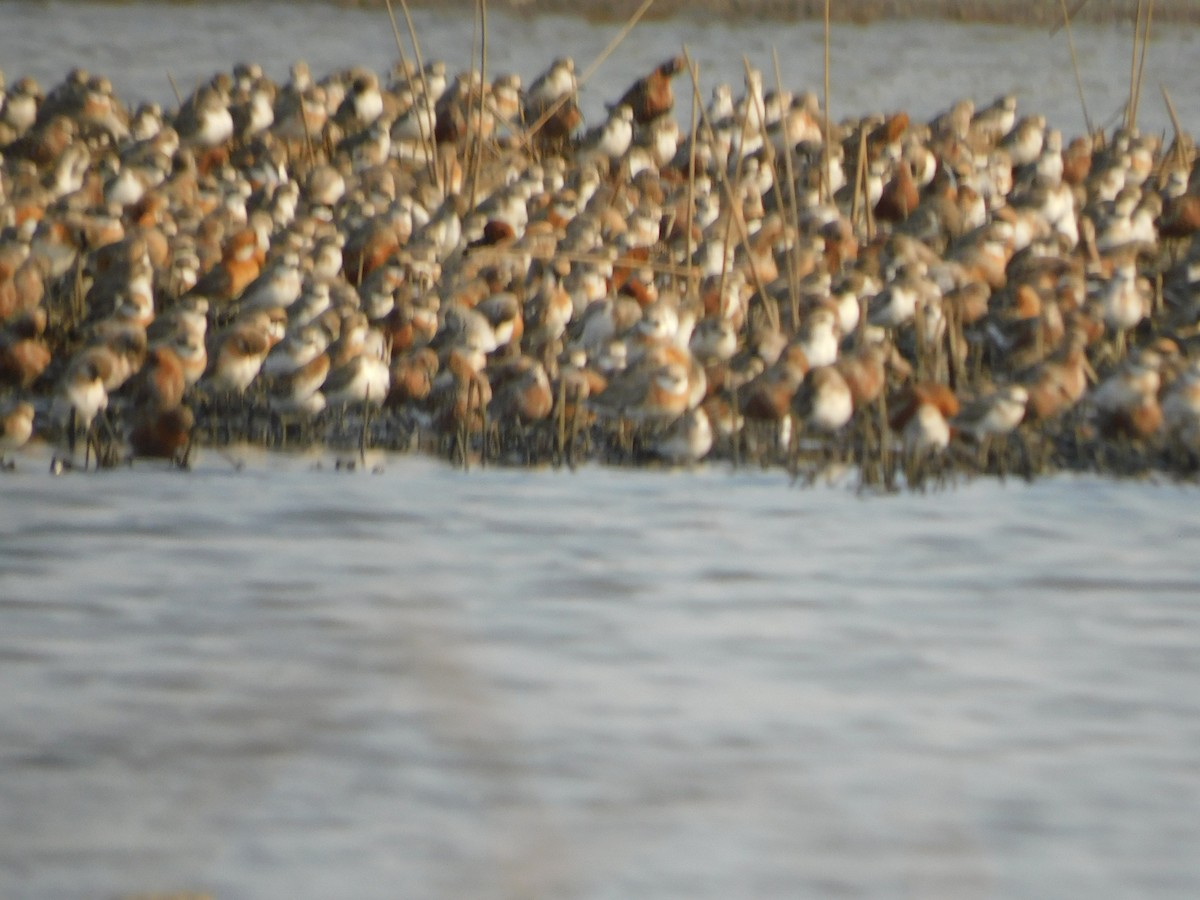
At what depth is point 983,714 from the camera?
3205 millimetres

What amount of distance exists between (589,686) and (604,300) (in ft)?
6.78

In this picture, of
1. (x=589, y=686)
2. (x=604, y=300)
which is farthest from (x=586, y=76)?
(x=589, y=686)

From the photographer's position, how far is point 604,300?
5.23 metres

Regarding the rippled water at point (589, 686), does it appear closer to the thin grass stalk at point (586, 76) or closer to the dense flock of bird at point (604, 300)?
the dense flock of bird at point (604, 300)

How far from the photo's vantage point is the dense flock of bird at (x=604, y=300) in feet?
15.5

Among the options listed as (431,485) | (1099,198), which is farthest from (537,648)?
(1099,198)

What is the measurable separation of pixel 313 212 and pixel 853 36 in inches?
400

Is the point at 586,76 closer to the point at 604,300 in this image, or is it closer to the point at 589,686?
the point at 604,300

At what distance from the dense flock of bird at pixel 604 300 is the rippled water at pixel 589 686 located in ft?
0.73

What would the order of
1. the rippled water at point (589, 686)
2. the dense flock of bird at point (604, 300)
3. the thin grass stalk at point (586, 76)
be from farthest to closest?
1. the thin grass stalk at point (586, 76)
2. the dense flock of bird at point (604, 300)
3. the rippled water at point (589, 686)

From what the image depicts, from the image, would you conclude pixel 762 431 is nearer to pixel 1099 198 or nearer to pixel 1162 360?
pixel 1162 360

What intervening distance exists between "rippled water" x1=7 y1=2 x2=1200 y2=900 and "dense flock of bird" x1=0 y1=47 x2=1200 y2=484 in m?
0.22

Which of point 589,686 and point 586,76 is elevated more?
point 586,76

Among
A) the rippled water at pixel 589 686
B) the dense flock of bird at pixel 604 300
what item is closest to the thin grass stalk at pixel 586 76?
the dense flock of bird at pixel 604 300
